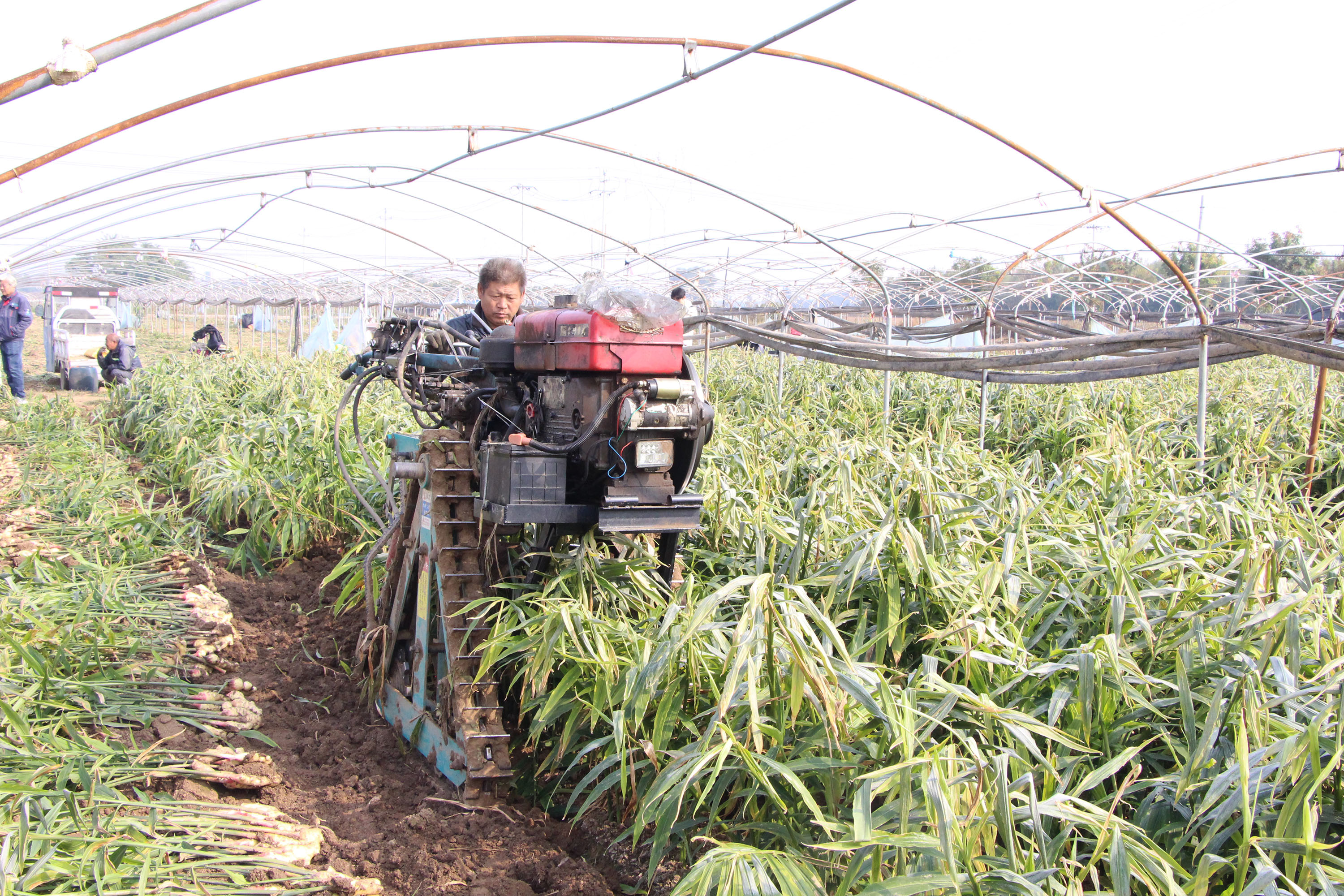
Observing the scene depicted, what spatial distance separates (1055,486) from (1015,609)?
4.85 feet

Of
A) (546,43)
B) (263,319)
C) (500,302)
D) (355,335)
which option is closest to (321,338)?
Answer: (355,335)

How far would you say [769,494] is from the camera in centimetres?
455

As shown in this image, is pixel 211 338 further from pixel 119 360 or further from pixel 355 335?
pixel 355 335

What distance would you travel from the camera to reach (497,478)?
330 centimetres

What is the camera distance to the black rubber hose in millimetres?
3105

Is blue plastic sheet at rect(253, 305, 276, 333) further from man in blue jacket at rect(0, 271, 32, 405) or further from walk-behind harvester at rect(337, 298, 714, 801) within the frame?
walk-behind harvester at rect(337, 298, 714, 801)

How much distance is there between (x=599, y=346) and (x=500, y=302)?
172 cm

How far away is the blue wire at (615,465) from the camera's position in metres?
3.21

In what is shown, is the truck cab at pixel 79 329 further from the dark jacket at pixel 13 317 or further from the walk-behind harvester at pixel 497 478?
the walk-behind harvester at pixel 497 478

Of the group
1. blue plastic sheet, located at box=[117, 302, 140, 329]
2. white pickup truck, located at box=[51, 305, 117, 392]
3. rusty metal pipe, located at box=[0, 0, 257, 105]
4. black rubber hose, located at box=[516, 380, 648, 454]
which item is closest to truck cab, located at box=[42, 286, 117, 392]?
white pickup truck, located at box=[51, 305, 117, 392]

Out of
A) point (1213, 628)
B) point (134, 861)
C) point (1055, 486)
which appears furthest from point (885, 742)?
point (1055, 486)

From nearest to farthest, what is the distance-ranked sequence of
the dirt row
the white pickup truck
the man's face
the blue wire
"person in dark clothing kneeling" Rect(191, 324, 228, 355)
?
1. the dirt row
2. the blue wire
3. the man's face
4. "person in dark clothing kneeling" Rect(191, 324, 228, 355)
5. the white pickup truck

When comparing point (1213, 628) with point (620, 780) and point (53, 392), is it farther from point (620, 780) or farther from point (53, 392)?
point (53, 392)

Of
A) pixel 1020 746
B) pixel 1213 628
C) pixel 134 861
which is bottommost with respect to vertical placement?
pixel 134 861
